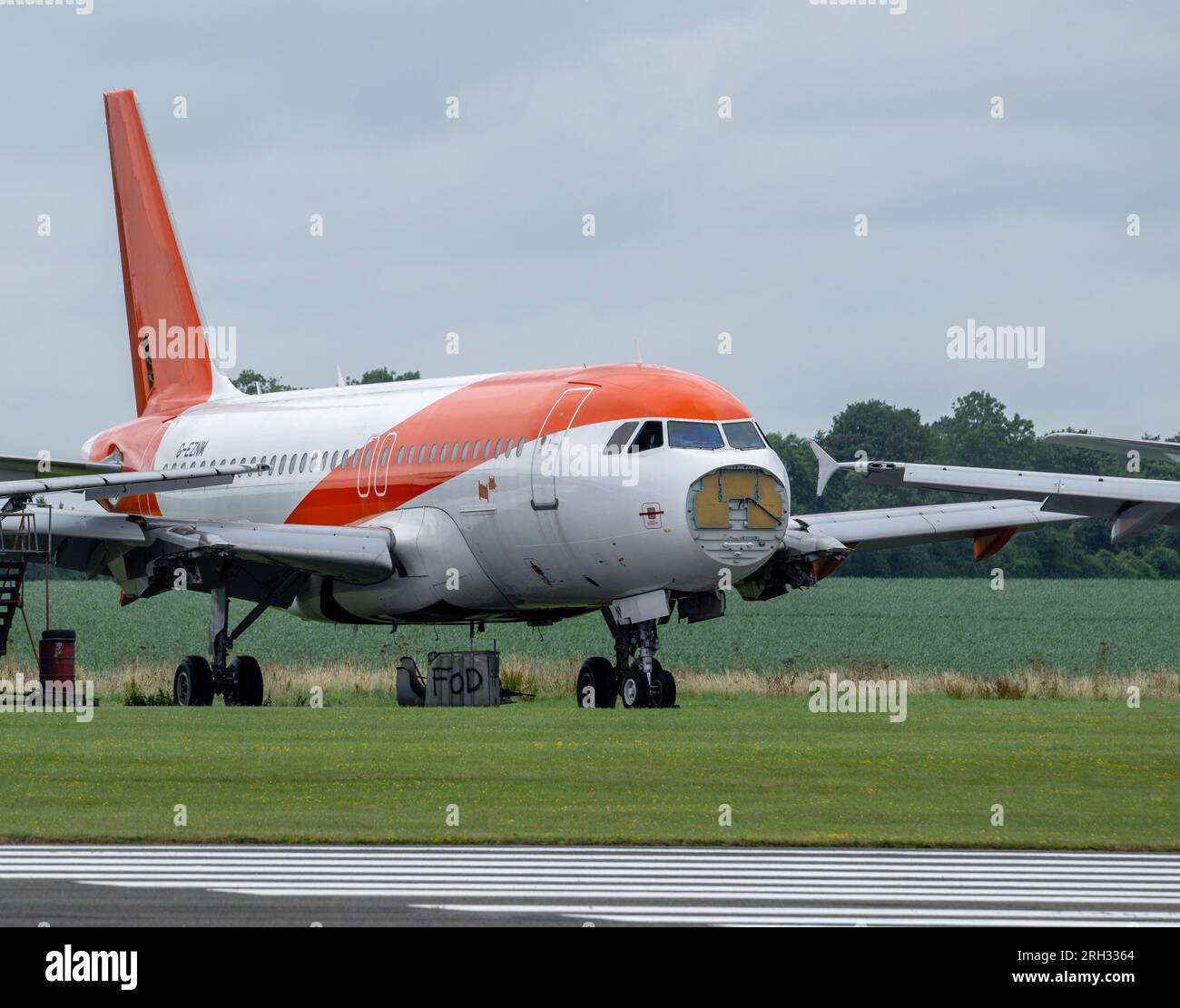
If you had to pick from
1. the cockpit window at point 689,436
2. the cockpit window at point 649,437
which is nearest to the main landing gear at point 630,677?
the cockpit window at point 649,437

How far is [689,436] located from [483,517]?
4694 millimetres

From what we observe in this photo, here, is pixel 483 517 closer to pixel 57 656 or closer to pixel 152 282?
pixel 57 656

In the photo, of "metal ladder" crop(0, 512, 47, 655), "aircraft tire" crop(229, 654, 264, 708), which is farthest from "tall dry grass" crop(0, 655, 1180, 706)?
"metal ladder" crop(0, 512, 47, 655)

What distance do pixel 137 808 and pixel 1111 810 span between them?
8.28 metres

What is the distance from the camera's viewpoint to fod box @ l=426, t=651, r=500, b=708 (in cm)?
3681

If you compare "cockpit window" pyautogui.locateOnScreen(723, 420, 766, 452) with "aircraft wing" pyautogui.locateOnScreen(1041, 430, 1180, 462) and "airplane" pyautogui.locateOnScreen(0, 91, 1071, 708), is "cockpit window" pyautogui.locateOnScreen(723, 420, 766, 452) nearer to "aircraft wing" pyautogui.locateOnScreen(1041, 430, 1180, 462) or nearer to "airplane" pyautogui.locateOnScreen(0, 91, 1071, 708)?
"airplane" pyautogui.locateOnScreen(0, 91, 1071, 708)

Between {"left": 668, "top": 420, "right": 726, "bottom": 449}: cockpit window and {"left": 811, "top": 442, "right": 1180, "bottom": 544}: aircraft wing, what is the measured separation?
1280 centimetres

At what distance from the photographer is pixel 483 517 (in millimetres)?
37188

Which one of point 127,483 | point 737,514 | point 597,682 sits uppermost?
point 127,483

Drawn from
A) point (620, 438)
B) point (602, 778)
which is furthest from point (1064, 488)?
point (620, 438)

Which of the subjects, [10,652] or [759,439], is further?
[10,652]
